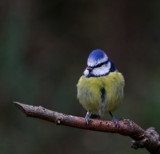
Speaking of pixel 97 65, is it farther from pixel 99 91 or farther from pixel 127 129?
pixel 127 129

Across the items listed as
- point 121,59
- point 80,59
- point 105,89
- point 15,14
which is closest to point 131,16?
point 121,59

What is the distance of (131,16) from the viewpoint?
5.29 meters

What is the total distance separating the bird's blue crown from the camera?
263 centimetres

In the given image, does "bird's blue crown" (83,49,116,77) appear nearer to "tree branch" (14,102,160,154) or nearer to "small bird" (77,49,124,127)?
"small bird" (77,49,124,127)

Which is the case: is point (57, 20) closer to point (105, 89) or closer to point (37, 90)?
point (37, 90)

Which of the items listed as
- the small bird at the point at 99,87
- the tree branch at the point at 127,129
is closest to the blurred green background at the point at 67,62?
the small bird at the point at 99,87

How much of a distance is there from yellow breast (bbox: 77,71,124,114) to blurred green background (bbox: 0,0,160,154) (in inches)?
52.1

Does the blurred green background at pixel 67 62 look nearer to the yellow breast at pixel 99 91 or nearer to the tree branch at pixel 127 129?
the yellow breast at pixel 99 91

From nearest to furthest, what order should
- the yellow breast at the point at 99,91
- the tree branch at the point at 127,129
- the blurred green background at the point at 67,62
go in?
the tree branch at the point at 127,129, the yellow breast at the point at 99,91, the blurred green background at the point at 67,62

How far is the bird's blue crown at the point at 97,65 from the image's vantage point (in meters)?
2.63

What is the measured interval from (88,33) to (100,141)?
165cm

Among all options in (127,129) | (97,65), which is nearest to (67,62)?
(97,65)

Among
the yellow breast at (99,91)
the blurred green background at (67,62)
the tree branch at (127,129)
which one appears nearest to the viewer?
the tree branch at (127,129)

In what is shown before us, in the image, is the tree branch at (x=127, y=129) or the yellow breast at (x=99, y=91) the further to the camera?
the yellow breast at (x=99, y=91)
